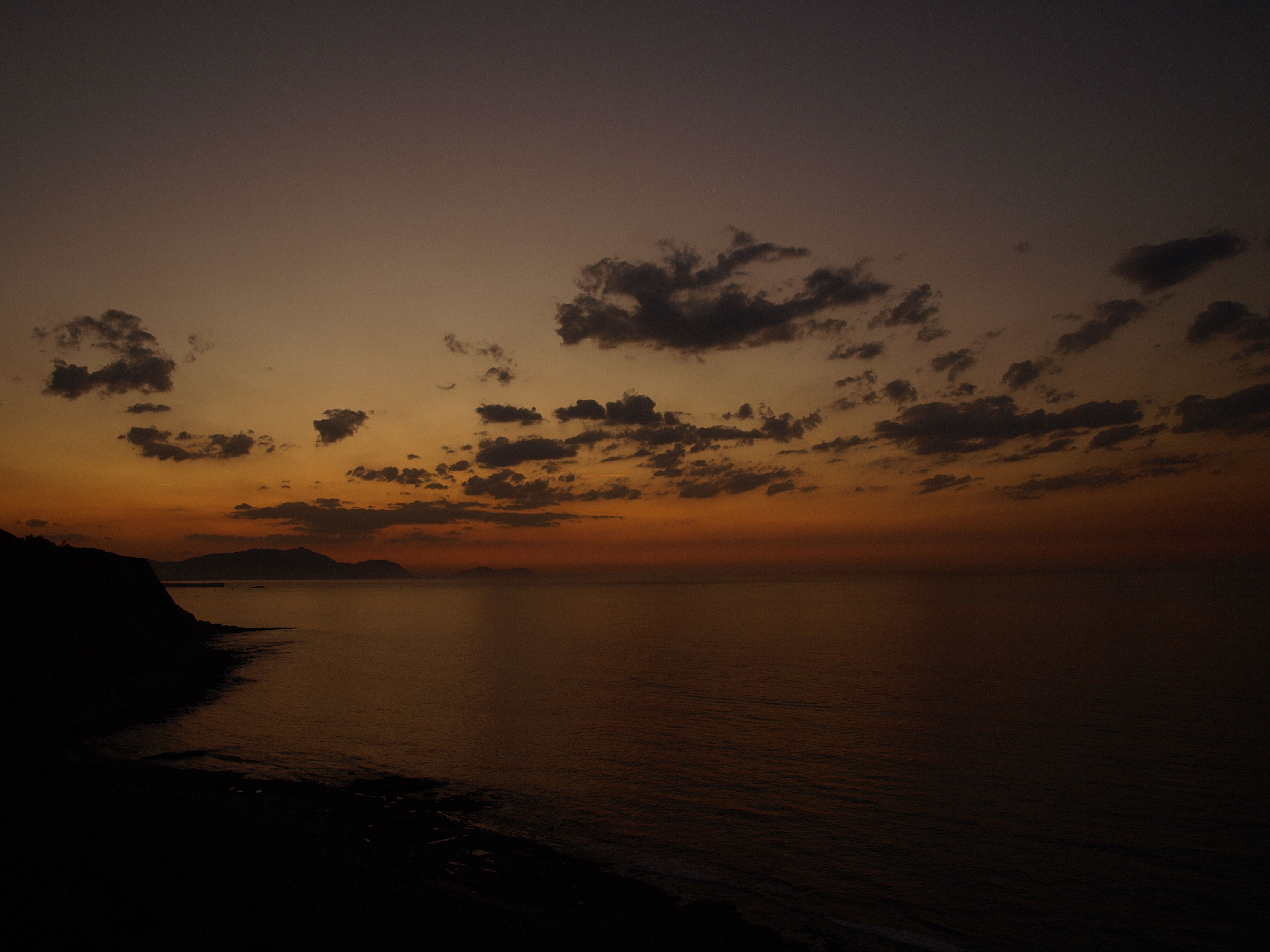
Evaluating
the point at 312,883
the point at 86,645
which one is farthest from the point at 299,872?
the point at 86,645

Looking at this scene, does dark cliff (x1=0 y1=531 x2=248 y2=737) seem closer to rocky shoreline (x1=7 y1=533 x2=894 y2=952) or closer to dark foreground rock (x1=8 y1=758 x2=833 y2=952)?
rocky shoreline (x1=7 y1=533 x2=894 y2=952)

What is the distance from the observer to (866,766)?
29.7m

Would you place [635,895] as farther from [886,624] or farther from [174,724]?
[886,624]

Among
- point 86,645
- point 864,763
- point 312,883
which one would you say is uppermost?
point 86,645

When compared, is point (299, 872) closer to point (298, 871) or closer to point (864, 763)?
point (298, 871)

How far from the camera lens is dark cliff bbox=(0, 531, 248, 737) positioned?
3666 cm

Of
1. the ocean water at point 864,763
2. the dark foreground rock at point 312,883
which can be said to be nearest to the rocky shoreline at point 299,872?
the dark foreground rock at point 312,883

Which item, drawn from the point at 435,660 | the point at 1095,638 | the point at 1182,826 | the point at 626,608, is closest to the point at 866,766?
the point at 1182,826

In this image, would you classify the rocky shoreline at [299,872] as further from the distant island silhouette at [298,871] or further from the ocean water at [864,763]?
the ocean water at [864,763]

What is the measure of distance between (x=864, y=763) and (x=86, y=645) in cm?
4857

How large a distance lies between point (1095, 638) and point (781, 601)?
108 metres

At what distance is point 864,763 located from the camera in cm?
3027

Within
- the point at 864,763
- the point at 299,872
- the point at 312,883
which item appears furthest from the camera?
the point at 864,763

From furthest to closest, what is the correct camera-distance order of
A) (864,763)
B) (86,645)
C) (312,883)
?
1. (86,645)
2. (864,763)
3. (312,883)
